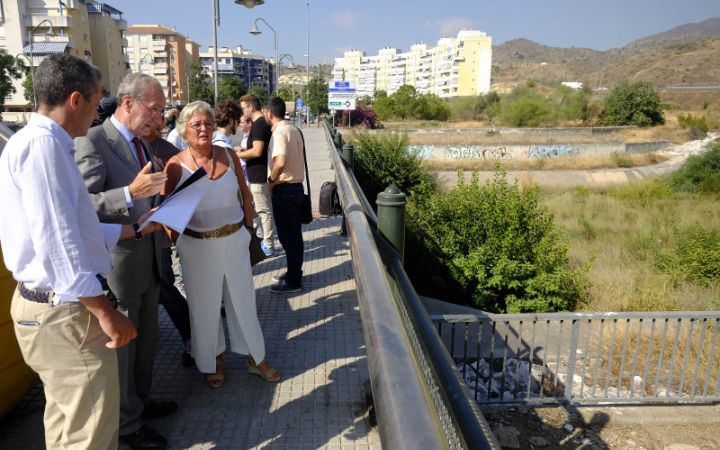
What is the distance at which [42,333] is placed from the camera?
200 cm

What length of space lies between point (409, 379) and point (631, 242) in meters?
13.6

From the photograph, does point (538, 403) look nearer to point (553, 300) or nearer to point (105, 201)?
point (553, 300)

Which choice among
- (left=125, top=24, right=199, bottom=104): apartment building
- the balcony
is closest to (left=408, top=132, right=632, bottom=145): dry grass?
the balcony

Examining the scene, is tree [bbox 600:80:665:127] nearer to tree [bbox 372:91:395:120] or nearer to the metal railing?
tree [bbox 372:91:395:120]

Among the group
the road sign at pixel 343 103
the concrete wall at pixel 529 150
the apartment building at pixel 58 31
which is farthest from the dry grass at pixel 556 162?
the apartment building at pixel 58 31

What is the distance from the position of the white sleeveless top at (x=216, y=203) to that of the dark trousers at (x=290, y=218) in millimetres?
1719

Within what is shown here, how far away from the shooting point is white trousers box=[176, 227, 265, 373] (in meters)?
3.31

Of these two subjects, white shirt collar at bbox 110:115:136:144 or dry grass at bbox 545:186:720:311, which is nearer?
white shirt collar at bbox 110:115:136:144

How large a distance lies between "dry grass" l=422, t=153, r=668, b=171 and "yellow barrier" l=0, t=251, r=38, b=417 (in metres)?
32.7

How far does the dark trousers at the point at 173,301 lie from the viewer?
11.9 feet

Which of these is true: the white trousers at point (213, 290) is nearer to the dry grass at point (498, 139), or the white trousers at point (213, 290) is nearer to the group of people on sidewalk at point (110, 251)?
the group of people on sidewalk at point (110, 251)

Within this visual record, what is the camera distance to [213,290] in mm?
3328

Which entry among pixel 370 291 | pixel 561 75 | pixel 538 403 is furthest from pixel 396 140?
pixel 561 75

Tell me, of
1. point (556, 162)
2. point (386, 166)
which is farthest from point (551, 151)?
point (386, 166)
